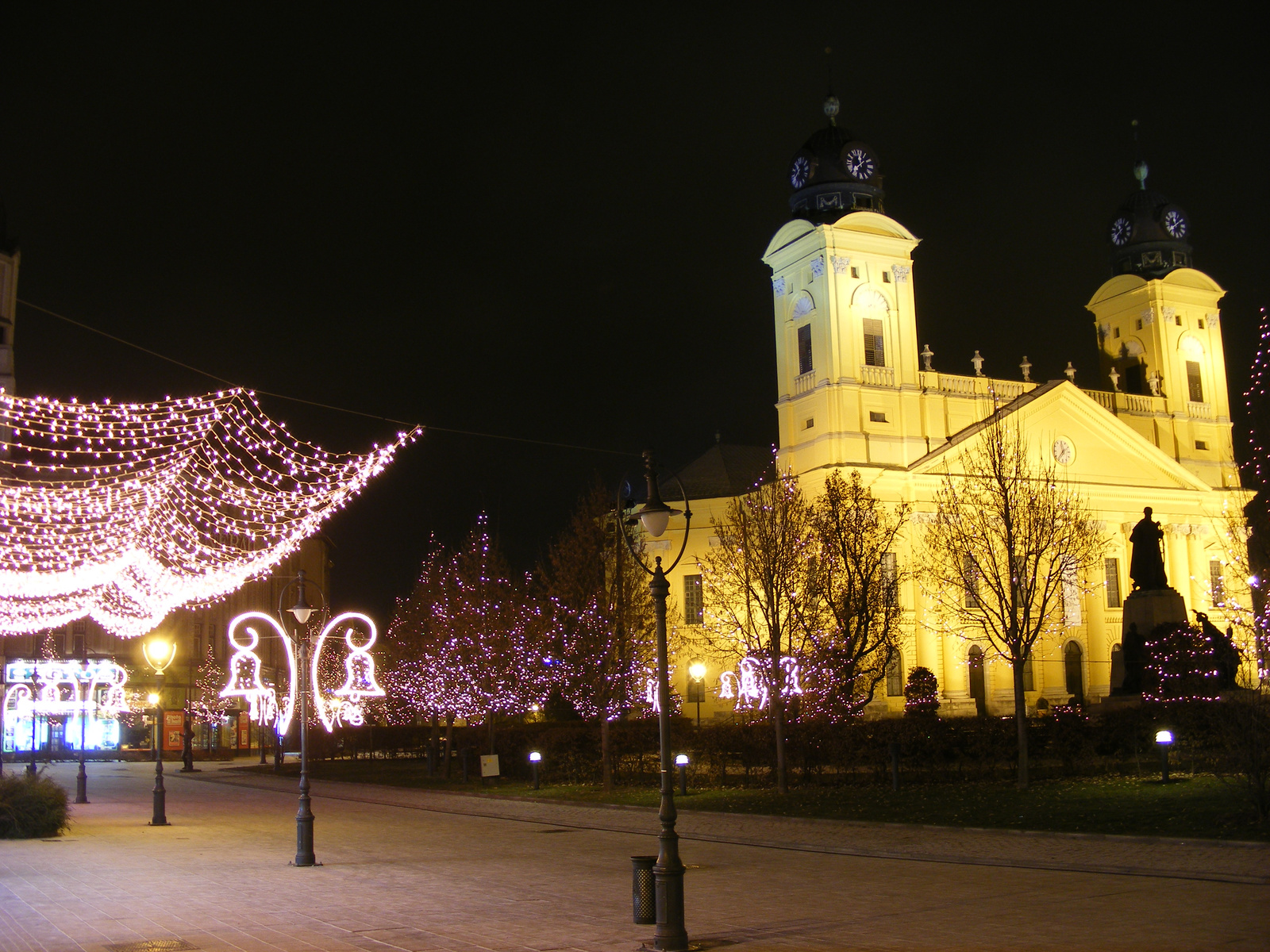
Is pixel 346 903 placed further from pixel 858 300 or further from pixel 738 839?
pixel 858 300

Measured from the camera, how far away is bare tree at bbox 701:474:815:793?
101ft

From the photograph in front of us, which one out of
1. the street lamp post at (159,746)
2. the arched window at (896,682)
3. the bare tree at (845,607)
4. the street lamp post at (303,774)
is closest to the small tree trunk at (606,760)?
the bare tree at (845,607)

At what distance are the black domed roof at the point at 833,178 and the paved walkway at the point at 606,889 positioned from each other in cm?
4159

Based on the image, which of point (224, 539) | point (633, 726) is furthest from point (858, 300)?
point (224, 539)

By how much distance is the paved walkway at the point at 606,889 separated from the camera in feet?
37.1

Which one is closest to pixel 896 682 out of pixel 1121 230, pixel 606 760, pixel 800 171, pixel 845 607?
pixel 845 607

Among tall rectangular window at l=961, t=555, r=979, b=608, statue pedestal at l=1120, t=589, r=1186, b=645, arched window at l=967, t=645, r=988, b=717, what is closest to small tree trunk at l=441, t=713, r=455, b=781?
tall rectangular window at l=961, t=555, r=979, b=608

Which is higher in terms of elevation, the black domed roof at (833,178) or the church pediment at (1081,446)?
the black domed roof at (833,178)

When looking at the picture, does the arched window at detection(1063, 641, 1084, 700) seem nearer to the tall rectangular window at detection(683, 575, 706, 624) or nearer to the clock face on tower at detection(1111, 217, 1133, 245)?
the tall rectangular window at detection(683, 575, 706, 624)

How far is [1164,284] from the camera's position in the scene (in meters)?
65.3

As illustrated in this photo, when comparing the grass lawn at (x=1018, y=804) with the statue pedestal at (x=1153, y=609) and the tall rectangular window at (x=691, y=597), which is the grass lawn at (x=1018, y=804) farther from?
the tall rectangular window at (x=691, y=597)

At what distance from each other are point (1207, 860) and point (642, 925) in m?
7.72

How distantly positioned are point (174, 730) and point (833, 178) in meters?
44.3

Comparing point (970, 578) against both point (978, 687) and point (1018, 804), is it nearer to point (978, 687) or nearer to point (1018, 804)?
point (1018, 804)
